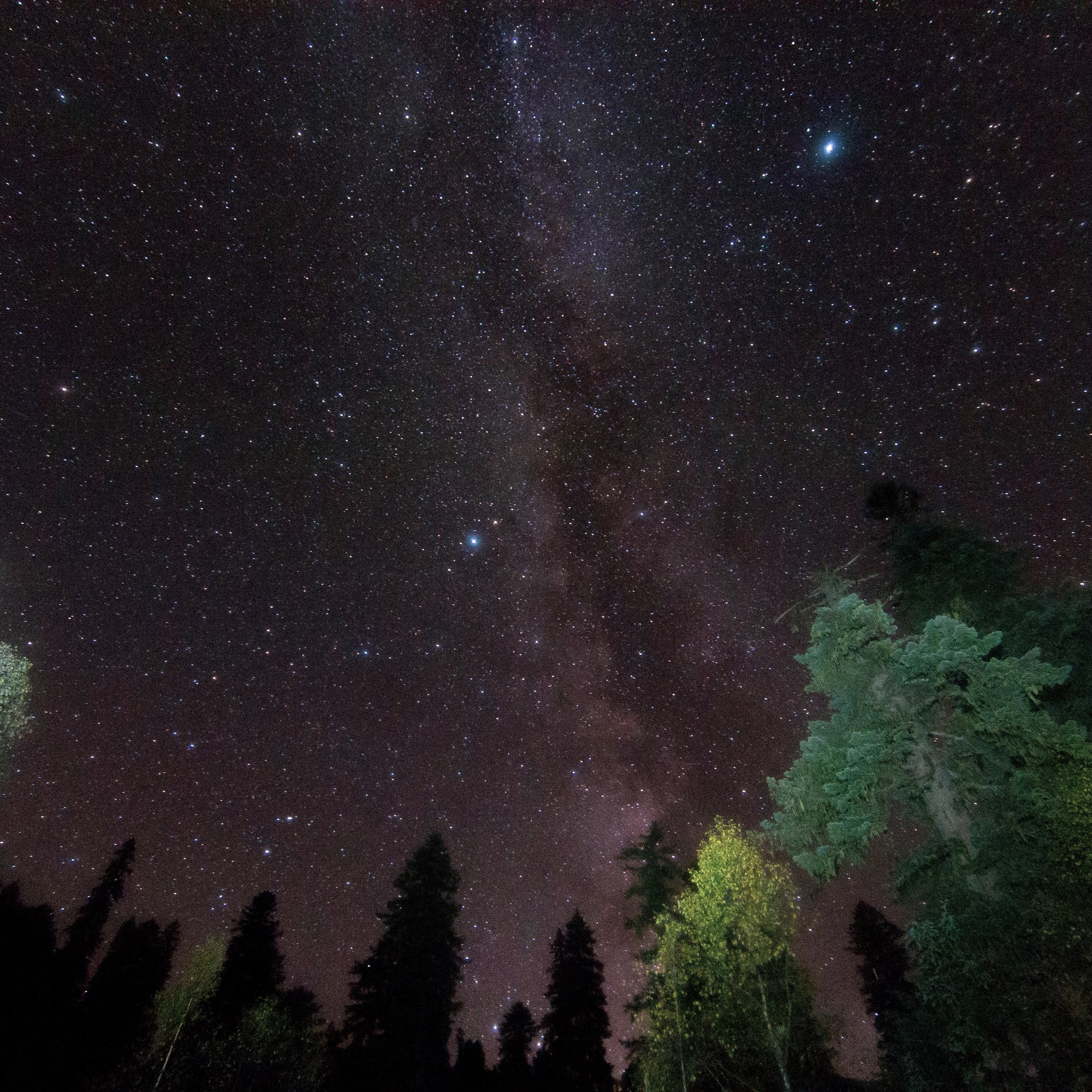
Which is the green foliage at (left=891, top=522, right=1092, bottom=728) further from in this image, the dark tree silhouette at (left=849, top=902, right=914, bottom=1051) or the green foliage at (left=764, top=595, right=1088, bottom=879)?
the dark tree silhouette at (left=849, top=902, right=914, bottom=1051)

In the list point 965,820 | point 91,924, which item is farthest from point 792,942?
point 91,924

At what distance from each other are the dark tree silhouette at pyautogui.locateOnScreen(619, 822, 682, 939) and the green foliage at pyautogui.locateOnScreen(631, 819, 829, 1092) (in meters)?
3.73

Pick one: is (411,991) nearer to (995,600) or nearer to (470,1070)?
(470,1070)

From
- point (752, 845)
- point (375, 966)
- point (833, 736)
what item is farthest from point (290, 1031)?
point (833, 736)

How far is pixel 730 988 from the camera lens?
1631cm

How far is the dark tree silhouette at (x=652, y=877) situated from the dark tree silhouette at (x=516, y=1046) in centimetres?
A: 1173

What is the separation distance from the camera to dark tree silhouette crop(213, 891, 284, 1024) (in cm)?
2503

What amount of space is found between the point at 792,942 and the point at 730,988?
2.28 meters

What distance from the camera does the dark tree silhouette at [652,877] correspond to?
2267 cm

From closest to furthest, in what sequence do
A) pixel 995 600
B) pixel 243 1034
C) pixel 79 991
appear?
1. pixel 995 600
2. pixel 243 1034
3. pixel 79 991

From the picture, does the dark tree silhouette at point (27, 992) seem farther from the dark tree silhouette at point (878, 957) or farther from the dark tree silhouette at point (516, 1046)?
the dark tree silhouette at point (878, 957)

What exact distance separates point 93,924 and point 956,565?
4474 cm

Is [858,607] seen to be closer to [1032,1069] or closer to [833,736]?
[833,736]

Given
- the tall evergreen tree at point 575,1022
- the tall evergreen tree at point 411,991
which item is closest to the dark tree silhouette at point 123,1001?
the tall evergreen tree at point 411,991
